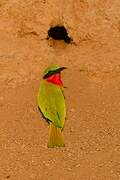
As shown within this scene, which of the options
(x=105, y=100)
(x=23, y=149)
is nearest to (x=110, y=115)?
(x=105, y=100)

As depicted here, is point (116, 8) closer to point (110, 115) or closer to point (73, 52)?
point (73, 52)

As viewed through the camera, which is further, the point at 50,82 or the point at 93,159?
the point at 50,82

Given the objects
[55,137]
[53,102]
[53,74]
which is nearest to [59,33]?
[53,74]

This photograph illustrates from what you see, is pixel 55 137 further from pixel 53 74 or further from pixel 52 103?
pixel 53 74

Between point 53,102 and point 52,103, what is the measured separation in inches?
0.5

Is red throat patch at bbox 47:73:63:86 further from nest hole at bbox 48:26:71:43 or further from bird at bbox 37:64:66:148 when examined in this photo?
nest hole at bbox 48:26:71:43

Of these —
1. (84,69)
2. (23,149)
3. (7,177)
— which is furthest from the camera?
(84,69)

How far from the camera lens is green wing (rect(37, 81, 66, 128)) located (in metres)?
4.52

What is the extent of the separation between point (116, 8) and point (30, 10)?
0.80 m

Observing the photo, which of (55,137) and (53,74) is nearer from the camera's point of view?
(55,137)

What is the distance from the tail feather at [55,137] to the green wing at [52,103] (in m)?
0.05

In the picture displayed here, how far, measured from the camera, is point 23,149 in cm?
428

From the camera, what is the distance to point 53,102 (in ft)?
15.2

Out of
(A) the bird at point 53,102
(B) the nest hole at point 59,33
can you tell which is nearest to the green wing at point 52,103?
(A) the bird at point 53,102
